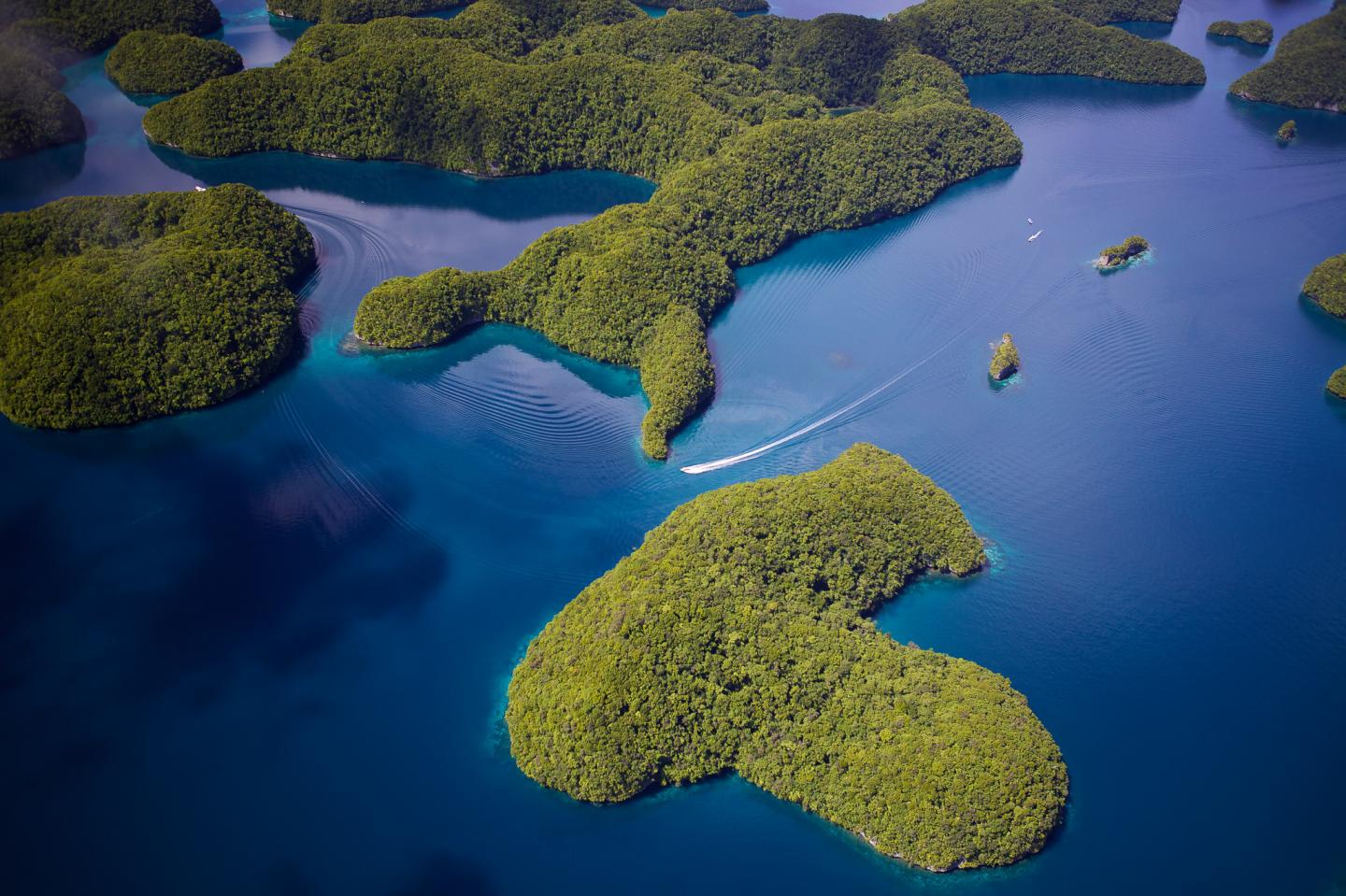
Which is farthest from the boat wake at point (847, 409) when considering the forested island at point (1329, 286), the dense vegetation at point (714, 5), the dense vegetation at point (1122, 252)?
the dense vegetation at point (714, 5)

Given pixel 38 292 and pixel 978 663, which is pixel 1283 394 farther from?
pixel 38 292

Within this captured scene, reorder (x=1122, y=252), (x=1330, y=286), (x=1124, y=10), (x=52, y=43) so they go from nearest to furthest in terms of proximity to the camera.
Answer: (x=1330, y=286) → (x=1122, y=252) → (x=52, y=43) → (x=1124, y=10)

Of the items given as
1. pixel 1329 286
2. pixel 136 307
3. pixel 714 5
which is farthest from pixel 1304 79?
pixel 136 307

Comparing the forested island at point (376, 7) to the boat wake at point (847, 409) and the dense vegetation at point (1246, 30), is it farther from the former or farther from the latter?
the boat wake at point (847, 409)

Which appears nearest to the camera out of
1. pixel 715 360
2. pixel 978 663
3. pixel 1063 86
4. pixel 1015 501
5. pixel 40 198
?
pixel 978 663

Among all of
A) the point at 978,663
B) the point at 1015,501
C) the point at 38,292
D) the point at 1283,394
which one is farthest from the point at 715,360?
the point at 38,292

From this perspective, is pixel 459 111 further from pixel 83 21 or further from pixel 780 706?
pixel 780 706
